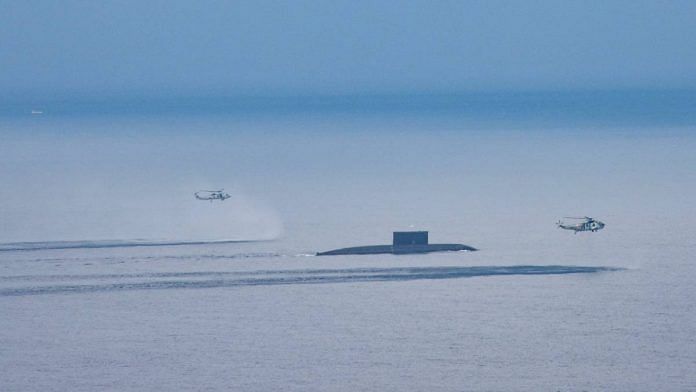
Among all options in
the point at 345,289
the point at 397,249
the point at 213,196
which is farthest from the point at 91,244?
the point at 213,196

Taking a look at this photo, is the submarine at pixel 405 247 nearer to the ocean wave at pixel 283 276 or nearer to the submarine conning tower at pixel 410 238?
the submarine conning tower at pixel 410 238

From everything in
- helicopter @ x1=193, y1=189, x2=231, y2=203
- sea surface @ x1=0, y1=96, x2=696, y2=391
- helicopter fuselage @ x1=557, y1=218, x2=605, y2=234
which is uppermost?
helicopter @ x1=193, y1=189, x2=231, y2=203

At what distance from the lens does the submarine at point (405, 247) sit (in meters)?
69.6

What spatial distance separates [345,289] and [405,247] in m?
10.4

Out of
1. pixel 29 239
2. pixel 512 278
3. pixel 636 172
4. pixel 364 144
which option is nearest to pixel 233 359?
pixel 512 278

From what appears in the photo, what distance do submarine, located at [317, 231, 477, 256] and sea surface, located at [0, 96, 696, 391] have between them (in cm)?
93

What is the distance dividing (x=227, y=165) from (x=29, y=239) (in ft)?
217

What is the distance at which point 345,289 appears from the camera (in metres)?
60.0

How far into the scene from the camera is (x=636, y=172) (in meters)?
122

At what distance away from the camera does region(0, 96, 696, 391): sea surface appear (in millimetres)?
46594

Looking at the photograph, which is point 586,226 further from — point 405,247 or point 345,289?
point 345,289

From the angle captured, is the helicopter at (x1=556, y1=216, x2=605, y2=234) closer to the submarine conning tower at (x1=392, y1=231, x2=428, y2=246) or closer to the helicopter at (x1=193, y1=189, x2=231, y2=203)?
the submarine conning tower at (x1=392, y1=231, x2=428, y2=246)

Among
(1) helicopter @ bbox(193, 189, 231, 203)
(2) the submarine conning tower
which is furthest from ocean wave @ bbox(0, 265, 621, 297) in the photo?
(1) helicopter @ bbox(193, 189, 231, 203)

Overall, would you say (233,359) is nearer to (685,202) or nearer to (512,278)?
(512,278)
